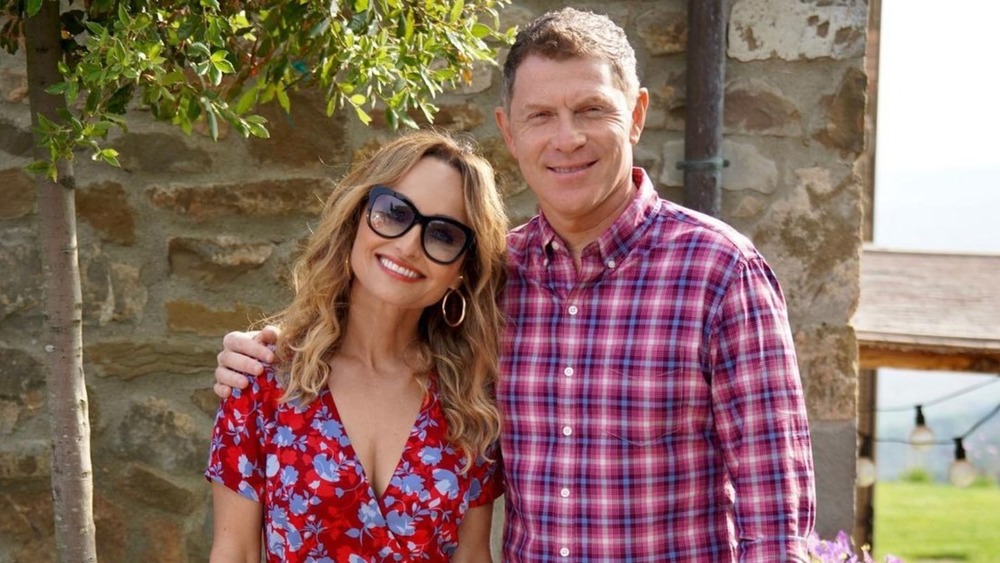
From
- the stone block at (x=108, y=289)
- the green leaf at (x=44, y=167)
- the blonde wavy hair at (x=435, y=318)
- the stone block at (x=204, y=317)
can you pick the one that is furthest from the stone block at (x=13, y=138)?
the blonde wavy hair at (x=435, y=318)

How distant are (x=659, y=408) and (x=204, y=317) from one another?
179 centimetres

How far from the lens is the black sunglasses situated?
2033 mm

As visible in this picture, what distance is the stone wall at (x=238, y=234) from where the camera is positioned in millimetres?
3221

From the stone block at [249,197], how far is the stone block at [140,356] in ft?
1.29

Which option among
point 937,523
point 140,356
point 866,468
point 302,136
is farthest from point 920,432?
point 937,523

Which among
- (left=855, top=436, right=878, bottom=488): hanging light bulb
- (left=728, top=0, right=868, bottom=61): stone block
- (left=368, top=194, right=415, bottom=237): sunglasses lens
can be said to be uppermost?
(left=728, top=0, right=868, bottom=61): stone block

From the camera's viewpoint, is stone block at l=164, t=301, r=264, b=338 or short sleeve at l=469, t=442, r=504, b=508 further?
stone block at l=164, t=301, r=264, b=338

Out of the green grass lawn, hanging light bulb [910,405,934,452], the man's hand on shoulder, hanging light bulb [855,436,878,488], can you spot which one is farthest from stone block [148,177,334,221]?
the green grass lawn

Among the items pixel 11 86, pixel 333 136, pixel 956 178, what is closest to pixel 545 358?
pixel 333 136

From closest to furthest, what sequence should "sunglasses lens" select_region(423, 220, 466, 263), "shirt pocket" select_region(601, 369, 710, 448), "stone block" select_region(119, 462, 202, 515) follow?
"shirt pocket" select_region(601, 369, 710, 448) < "sunglasses lens" select_region(423, 220, 466, 263) < "stone block" select_region(119, 462, 202, 515)

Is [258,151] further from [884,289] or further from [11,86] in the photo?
[884,289]

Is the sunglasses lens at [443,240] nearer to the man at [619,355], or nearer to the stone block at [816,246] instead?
the man at [619,355]

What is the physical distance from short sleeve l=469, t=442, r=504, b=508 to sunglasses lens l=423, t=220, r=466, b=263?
13.9 inches

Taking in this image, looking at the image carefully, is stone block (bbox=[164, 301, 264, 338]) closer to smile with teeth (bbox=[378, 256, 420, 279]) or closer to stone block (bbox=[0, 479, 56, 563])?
stone block (bbox=[0, 479, 56, 563])
